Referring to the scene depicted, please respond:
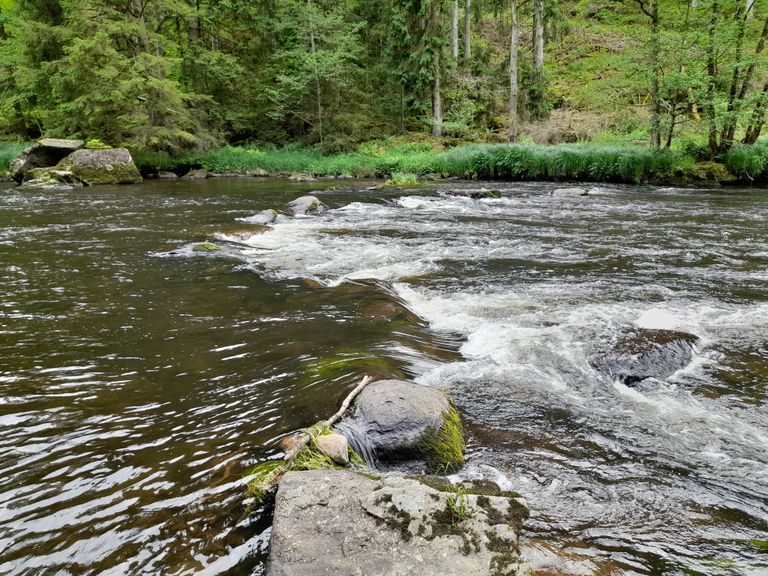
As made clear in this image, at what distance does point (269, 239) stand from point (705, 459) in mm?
8024

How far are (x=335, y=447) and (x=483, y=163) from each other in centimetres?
1960

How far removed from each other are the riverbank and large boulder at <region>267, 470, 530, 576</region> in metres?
18.1

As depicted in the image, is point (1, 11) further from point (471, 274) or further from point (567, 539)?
point (567, 539)

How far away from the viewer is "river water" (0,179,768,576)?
2.18 m

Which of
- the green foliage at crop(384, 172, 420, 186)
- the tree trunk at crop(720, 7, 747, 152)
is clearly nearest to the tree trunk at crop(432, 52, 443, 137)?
the green foliage at crop(384, 172, 420, 186)

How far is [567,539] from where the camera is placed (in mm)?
2158

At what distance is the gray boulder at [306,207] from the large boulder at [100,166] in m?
10.5

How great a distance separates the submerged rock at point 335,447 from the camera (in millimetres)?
2553

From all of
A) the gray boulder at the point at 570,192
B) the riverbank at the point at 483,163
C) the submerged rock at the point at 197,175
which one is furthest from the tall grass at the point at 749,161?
the submerged rock at the point at 197,175

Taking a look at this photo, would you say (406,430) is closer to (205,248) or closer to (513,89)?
(205,248)

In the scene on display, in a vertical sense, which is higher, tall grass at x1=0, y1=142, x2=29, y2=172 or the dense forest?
the dense forest

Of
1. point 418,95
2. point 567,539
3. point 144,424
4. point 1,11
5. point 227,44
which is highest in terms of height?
point 1,11

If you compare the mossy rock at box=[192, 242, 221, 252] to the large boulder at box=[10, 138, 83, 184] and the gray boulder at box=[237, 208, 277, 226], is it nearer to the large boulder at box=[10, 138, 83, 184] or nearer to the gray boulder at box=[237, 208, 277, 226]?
the gray boulder at box=[237, 208, 277, 226]

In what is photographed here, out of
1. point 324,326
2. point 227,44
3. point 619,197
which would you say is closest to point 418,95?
point 227,44
